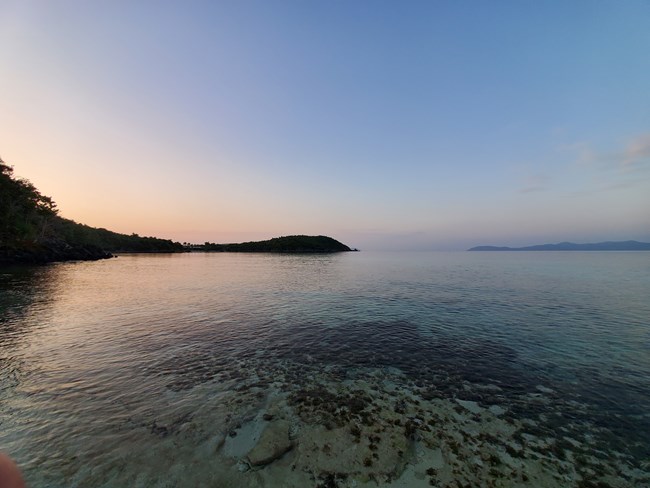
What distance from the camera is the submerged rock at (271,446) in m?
9.28

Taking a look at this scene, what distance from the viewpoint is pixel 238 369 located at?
55.0ft

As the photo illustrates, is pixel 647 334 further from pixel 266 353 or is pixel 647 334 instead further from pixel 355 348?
pixel 266 353

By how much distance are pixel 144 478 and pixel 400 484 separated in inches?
321

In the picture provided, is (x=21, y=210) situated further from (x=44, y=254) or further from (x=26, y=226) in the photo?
(x=44, y=254)

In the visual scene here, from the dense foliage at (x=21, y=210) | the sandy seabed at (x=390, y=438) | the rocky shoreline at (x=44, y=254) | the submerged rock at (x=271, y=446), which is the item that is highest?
the dense foliage at (x=21, y=210)

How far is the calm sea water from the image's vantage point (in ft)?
32.0

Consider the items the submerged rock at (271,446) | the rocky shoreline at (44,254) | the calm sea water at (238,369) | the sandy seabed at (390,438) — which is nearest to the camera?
the sandy seabed at (390,438)

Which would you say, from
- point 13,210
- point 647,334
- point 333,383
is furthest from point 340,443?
point 13,210

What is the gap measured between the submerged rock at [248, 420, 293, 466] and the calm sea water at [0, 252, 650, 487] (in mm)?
549

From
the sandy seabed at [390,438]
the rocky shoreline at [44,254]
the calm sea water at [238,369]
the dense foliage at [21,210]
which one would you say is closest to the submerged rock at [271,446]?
the sandy seabed at [390,438]

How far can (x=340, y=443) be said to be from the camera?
33.7 ft

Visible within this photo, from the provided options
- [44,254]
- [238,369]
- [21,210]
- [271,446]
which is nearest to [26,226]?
[21,210]

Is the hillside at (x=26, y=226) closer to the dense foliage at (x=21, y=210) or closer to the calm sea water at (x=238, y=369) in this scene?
the dense foliage at (x=21, y=210)

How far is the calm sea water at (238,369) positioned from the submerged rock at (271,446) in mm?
549
